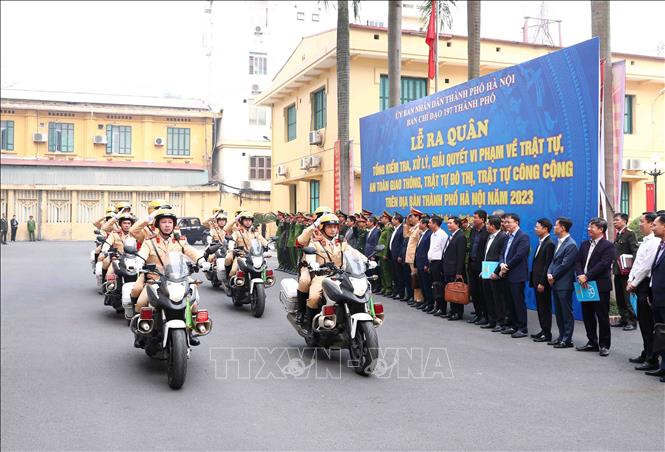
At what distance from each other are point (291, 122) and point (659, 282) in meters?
26.2

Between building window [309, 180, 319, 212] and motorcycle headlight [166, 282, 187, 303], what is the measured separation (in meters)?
21.8

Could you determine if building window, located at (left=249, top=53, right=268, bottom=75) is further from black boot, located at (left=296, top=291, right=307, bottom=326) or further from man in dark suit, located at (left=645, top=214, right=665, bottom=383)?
man in dark suit, located at (left=645, top=214, right=665, bottom=383)

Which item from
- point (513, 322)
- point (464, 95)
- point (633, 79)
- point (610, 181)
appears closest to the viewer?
point (513, 322)

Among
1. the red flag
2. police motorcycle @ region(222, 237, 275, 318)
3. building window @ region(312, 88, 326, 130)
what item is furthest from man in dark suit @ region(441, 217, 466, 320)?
building window @ region(312, 88, 326, 130)

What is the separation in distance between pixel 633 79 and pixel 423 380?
77.6 ft

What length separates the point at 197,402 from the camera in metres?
6.34

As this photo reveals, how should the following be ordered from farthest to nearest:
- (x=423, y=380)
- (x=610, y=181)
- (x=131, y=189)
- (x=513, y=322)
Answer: (x=131, y=189), (x=610, y=181), (x=513, y=322), (x=423, y=380)

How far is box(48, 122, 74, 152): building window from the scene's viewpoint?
148 feet

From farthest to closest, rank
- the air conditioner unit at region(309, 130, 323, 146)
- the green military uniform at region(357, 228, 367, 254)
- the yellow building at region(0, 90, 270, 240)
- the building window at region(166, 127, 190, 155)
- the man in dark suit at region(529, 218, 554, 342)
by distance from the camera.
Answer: the building window at region(166, 127, 190, 155), the yellow building at region(0, 90, 270, 240), the air conditioner unit at region(309, 130, 323, 146), the green military uniform at region(357, 228, 367, 254), the man in dark suit at region(529, 218, 554, 342)

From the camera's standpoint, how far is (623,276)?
35.2ft

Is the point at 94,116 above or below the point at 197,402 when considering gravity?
above


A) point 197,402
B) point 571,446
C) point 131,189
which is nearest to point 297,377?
point 197,402

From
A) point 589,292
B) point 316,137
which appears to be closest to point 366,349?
point 589,292

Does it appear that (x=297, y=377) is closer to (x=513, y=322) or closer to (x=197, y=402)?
(x=197, y=402)
